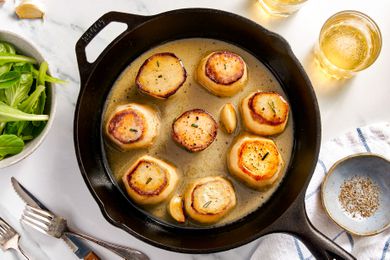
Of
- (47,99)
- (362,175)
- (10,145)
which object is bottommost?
(362,175)

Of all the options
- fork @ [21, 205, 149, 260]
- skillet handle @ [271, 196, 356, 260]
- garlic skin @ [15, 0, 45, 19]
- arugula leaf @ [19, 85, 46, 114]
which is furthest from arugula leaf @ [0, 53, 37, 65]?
→ skillet handle @ [271, 196, 356, 260]

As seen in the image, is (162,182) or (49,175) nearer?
(162,182)

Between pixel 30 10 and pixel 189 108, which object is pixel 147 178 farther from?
pixel 30 10

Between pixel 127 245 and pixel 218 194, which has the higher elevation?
pixel 218 194

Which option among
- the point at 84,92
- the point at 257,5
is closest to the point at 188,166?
the point at 84,92

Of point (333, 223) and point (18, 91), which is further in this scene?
point (333, 223)

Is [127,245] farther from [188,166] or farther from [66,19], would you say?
[66,19]

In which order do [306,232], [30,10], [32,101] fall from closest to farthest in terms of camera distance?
[306,232] → [32,101] → [30,10]

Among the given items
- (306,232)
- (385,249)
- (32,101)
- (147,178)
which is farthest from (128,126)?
(385,249)

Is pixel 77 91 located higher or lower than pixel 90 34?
lower
